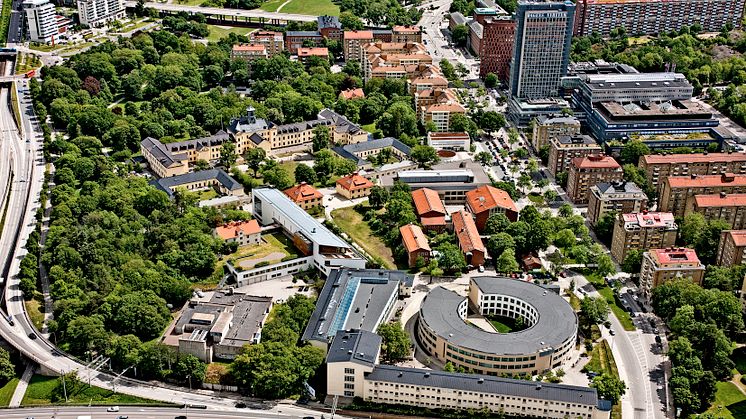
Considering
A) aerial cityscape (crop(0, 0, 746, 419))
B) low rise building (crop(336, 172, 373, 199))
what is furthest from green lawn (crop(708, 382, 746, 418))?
low rise building (crop(336, 172, 373, 199))

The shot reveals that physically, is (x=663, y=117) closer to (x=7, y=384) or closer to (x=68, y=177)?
(x=68, y=177)

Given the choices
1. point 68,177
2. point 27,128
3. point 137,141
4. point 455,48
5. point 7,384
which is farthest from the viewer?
point 455,48

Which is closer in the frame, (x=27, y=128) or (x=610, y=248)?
(x=610, y=248)

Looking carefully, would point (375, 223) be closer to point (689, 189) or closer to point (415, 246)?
point (415, 246)

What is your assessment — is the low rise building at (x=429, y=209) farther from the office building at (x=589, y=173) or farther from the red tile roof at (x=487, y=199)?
the office building at (x=589, y=173)

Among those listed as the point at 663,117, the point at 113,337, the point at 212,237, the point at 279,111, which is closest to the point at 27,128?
the point at 279,111

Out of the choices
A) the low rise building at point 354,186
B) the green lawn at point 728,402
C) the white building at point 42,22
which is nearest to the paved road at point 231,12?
the white building at point 42,22
